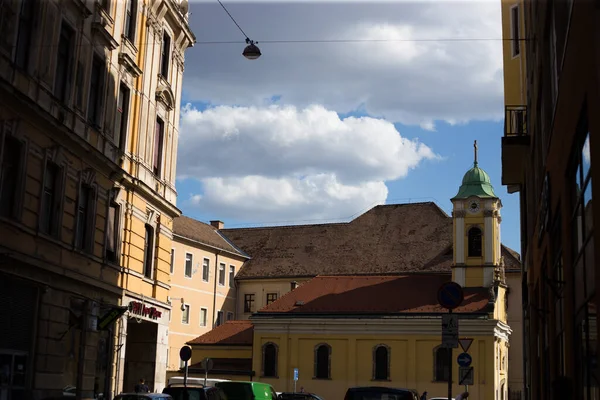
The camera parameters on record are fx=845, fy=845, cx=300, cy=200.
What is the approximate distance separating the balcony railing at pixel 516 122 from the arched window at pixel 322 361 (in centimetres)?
3875

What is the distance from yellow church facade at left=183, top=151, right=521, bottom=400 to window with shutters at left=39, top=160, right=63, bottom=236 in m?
38.8

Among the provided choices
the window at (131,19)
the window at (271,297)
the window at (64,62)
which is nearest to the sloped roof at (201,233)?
the window at (271,297)

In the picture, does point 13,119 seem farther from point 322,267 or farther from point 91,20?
point 322,267

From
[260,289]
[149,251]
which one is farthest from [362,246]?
[149,251]

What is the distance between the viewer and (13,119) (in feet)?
66.4

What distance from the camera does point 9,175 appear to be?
67.8 feet

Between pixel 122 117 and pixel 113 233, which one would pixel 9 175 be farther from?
pixel 122 117

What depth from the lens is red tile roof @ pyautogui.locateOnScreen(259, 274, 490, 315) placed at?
62938 mm

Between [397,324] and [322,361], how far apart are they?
6405mm

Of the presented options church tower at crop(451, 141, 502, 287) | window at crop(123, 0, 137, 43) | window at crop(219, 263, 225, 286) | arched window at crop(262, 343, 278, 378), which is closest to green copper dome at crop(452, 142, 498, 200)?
church tower at crop(451, 141, 502, 287)

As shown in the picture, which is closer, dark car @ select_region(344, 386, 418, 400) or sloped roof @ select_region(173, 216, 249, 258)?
dark car @ select_region(344, 386, 418, 400)

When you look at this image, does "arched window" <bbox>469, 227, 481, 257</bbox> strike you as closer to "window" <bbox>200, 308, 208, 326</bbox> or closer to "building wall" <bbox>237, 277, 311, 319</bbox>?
"building wall" <bbox>237, 277, 311, 319</bbox>

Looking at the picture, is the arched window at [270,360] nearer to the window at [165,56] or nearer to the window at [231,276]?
the window at [231,276]

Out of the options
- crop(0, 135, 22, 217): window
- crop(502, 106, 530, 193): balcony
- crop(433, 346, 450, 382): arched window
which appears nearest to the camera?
crop(0, 135, 22, 217): window
